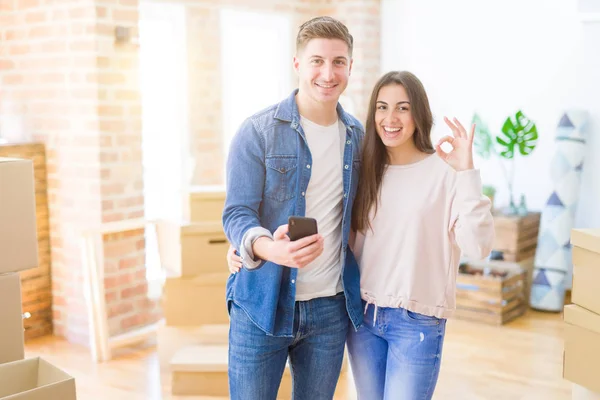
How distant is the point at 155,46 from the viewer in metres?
4.59

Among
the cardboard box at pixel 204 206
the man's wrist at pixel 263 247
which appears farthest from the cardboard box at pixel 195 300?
the man's wrist at pixel 263 247

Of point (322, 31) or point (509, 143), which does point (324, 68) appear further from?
point (509, 143)

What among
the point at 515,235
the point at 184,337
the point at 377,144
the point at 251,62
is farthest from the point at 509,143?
the point at 377,144

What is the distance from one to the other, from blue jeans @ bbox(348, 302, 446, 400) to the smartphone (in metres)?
0.40

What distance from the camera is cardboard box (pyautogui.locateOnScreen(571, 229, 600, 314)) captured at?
2.07m

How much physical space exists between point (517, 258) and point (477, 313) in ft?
1.54

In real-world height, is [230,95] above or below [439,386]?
above

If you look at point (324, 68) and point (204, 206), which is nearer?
point (324, 68)

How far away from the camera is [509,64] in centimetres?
487

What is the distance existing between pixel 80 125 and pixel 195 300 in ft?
4.04

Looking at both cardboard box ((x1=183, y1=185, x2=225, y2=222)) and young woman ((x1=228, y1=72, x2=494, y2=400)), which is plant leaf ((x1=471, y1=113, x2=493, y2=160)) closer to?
cardboard box ((x1=183, y1=185, x2=225, y2=222))

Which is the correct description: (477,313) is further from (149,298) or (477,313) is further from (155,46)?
(155,46)

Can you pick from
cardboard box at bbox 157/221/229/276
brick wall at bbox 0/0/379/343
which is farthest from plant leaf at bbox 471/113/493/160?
brick wall at bbox 0/0/379/343

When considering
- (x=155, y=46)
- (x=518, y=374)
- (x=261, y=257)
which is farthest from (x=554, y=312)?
(x=261, y=257)
